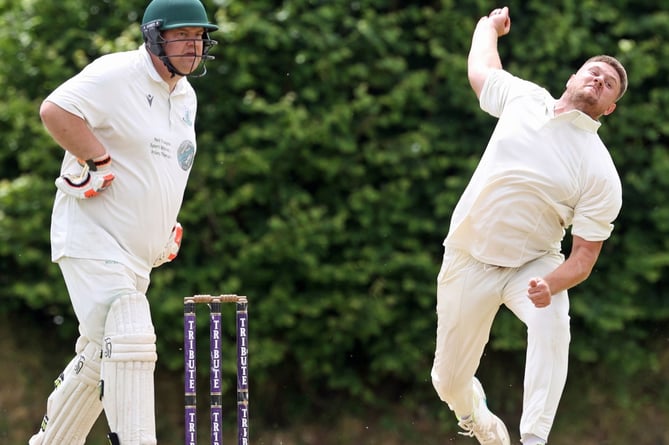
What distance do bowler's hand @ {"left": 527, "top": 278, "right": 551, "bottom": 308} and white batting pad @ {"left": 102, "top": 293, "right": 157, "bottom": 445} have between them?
132 centimetres

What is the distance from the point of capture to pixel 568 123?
188 inches

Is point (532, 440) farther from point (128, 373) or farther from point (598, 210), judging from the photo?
point (128, 373)

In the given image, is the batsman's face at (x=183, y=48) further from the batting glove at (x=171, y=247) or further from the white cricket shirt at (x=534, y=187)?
the white cricket shirt at (x=534, y=187)

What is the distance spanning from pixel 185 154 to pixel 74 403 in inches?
36.7

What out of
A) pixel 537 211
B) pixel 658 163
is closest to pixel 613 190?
pixel 537 211

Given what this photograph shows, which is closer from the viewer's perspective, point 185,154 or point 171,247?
point 185,154

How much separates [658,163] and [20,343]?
3.68m

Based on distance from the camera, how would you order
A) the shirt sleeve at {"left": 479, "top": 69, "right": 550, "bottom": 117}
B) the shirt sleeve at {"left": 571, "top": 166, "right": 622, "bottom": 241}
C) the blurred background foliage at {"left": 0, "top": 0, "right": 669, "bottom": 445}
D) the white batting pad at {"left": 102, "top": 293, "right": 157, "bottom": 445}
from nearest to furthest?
the white batting pad at {"left": 102, "top": 293, "right": 157, "bottom": 445}
the shirt sleeve at {"left": 571, "top": 166, "right": 622, "bottom": 241}
the shirt sleeve at {"left": 479, "top": 69, "right": 550, "bottom": 117}
the blurred background foliage at {"left": 0, "top": 0, "right": 669, "bottom": 445}

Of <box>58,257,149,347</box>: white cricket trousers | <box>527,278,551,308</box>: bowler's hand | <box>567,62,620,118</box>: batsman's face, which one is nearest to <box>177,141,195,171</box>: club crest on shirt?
<box>58,257,149,347</box>: white cricket trousers

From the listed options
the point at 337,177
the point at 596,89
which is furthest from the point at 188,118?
the point at 337,177

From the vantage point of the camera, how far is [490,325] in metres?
5.00

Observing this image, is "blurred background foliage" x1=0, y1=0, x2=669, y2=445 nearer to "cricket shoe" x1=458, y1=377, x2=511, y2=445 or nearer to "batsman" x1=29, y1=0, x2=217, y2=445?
"cricket shoe" x1=458, y1=377, x2=511, y2=445

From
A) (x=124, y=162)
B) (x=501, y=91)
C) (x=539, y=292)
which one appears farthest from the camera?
(x=501, y=91)

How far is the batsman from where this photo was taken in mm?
4266
